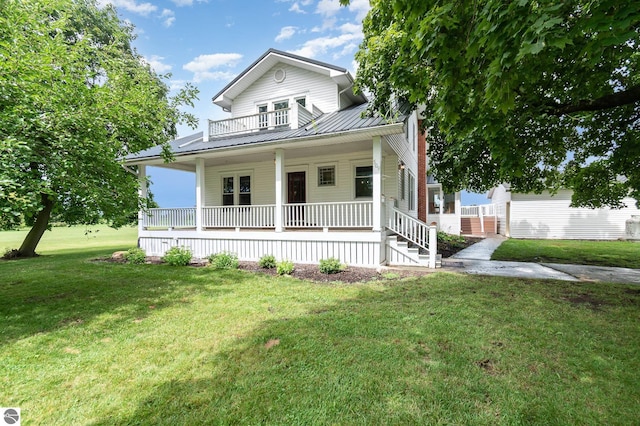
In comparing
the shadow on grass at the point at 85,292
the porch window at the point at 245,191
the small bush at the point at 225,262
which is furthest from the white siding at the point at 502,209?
the shadow on grass at the point at 85,292

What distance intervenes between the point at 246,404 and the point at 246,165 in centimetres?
1172

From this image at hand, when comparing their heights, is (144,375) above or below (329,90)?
below

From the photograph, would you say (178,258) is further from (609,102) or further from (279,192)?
(609,102)

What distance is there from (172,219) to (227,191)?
279 centimetres

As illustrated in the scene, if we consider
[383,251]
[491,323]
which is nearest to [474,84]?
[491,323]

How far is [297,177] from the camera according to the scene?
12.5 m

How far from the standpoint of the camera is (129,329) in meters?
4.36

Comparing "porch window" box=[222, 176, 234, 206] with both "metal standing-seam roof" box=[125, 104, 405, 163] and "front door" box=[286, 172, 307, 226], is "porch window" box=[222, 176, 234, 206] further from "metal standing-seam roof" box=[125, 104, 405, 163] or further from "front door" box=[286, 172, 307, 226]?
"front door" box=[286, 172, 307, 226]

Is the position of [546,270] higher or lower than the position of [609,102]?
lower

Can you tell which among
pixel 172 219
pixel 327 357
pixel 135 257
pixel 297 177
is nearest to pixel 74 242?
pixel 172 219

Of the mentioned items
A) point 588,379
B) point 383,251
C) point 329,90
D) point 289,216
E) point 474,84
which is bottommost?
point 588,379

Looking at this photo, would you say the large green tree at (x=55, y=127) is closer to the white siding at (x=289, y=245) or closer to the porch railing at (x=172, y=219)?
the white siding at (x=289, y=245)

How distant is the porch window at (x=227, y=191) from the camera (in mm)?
13899

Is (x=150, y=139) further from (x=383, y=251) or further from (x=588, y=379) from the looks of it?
(x=588, y=379)
